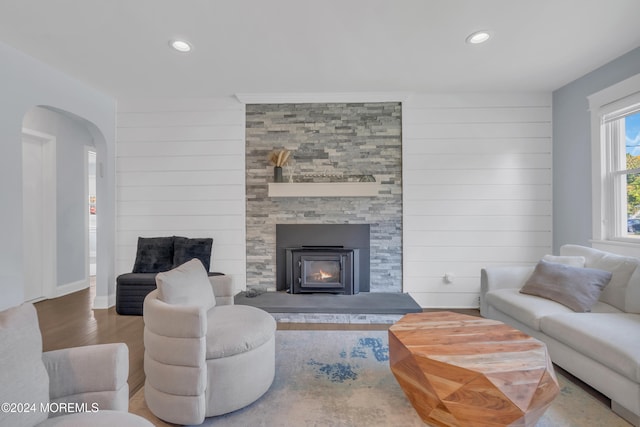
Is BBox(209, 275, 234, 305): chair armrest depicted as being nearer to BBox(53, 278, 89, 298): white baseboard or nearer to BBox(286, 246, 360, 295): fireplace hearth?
BBox(286, 246, 360, 295): fireplace hearth

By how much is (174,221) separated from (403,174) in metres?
2.88

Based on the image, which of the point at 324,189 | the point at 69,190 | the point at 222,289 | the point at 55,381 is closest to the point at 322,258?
the point at 324,189

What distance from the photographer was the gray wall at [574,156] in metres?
3.11

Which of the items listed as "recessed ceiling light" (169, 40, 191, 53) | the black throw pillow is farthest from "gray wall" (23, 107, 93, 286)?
"recessed ceiling light" (169, 40, 191, 53)

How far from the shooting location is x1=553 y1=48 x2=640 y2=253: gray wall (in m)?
3.11

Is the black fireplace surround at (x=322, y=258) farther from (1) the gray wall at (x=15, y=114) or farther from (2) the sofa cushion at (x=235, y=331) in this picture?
(1) the gray wall at (x=15, y=114)

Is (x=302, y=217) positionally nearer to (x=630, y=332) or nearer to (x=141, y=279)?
(x=141, y=279)

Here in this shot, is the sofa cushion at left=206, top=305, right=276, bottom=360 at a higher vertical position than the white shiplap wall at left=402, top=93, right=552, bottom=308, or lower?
lower

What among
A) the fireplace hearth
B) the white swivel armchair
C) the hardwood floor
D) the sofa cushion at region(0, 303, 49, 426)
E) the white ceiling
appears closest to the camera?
the sofa cushion at region(0, 303, 49, 426)

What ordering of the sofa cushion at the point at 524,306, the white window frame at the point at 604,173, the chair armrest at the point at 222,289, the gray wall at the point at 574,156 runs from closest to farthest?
the sofa cushion at the point at 524,306, the chair armrest at the point at 222,289, the white window frame at the point at 604,173, the gray wall at the point at 574,156

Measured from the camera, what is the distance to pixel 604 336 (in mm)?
1809

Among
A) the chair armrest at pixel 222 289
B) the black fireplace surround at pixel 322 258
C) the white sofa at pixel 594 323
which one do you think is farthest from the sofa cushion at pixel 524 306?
the chair armrest at pixel 222 289

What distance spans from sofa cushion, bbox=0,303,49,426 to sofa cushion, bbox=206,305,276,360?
75 cm

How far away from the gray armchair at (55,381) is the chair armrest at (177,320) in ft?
1.25
